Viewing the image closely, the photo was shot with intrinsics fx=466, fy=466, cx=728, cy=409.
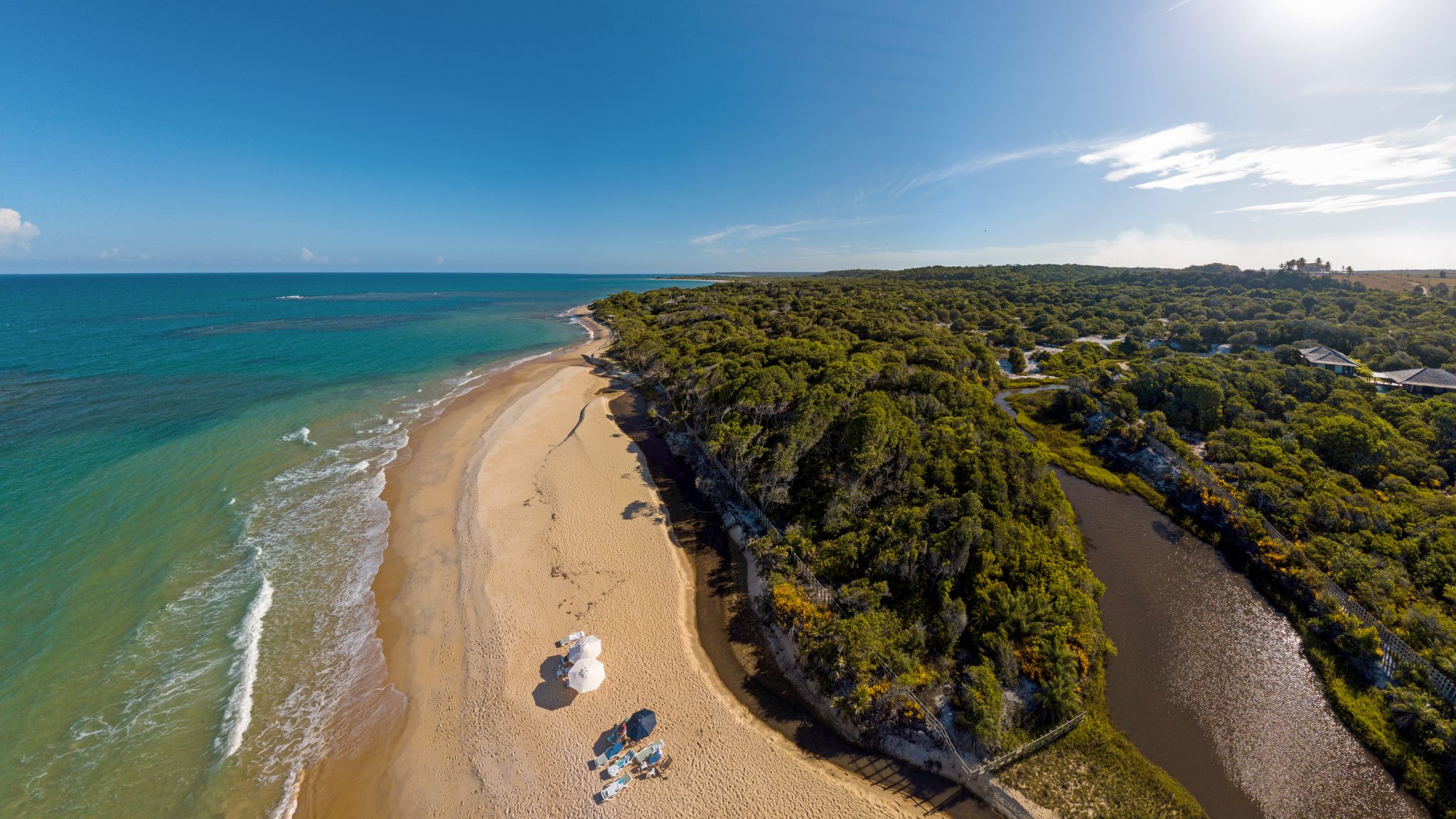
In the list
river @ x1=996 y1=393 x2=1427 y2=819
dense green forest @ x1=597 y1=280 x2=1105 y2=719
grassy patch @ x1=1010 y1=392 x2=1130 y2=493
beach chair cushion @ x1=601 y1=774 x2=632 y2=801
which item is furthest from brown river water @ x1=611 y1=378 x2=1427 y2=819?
grassy patch @ x1=1010 y1=392 x2=1130 y2=493

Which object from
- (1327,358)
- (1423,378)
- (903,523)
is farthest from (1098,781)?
(1327,358)

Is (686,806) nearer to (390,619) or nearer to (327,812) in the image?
(327,812)

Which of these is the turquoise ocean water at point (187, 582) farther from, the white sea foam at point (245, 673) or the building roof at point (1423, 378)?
the building roof at point (1423, 378)

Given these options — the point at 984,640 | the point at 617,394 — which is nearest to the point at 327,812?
the point at 984,640

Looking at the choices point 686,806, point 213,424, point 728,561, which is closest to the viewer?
point 686,806

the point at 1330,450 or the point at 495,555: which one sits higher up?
the point at 1330,450

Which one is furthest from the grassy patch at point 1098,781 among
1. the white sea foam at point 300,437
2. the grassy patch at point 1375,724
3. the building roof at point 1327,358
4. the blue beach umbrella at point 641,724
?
the building roof at point 1327,358
